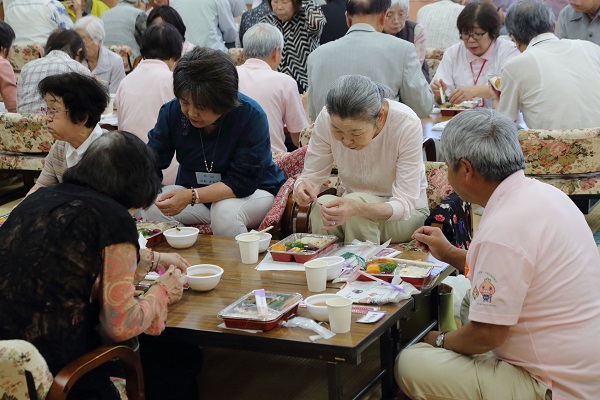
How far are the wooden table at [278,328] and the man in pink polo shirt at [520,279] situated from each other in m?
0.33

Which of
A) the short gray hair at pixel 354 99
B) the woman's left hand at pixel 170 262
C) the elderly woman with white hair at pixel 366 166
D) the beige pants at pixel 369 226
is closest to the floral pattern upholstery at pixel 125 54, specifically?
the elderly woman with white hair at pixel 366 166

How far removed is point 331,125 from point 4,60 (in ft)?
12.8

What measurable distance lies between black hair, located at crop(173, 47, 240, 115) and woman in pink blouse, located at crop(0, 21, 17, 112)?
3219mm

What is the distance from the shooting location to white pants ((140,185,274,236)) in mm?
3904

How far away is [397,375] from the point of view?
268 cm

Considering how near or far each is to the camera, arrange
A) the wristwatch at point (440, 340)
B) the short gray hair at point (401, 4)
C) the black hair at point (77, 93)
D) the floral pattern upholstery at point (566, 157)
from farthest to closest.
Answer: the short gray hair at point (401, 4) < the floral pattern upholstery at point (566, 157) < the black hair at point (77, 93) < the wristwatch at point (440, 340)

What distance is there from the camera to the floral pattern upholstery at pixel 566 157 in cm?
430

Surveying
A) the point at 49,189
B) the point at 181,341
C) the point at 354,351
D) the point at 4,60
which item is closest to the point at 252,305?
the point at 181,341

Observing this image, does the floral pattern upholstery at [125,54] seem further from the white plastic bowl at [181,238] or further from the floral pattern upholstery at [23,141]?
the white plastic bowl at [181,238]

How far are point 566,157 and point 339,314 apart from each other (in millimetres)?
2404

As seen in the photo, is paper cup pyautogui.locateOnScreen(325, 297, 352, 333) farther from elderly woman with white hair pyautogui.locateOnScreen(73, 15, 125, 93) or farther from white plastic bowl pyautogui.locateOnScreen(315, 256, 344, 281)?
elderly woman with white hair pyautogui.locateOnScreen(73, 15, 125, 93)

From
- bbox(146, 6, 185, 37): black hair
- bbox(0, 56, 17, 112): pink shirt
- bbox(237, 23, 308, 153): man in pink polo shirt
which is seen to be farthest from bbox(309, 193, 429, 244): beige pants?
bbox(0, 56, 17, 112): pink shirt

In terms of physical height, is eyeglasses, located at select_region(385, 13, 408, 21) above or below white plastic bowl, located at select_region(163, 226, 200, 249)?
above

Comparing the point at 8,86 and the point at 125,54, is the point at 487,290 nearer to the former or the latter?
the point at 8,86
